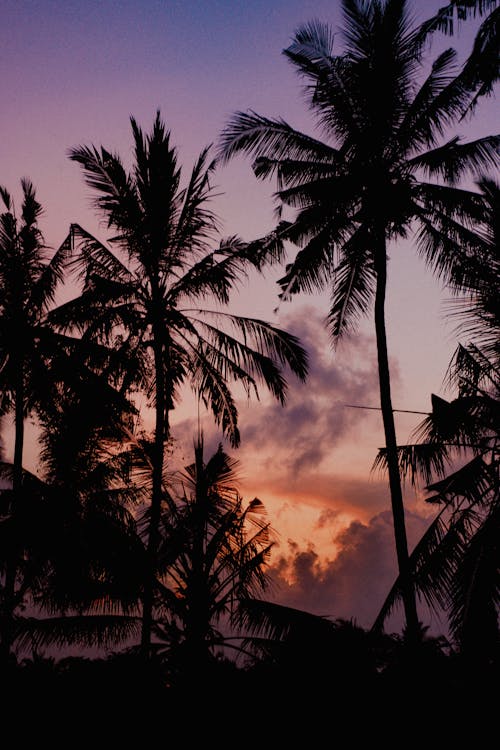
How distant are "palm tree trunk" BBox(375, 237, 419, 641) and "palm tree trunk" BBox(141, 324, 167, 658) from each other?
4.86 metres

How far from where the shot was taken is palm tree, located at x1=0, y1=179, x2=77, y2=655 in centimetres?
1980

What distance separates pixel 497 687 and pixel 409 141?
35.7ft

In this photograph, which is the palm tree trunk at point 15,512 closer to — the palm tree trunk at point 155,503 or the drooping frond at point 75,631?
the drooping frond at point 75,631

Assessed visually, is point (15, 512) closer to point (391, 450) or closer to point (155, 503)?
point (155, 503)

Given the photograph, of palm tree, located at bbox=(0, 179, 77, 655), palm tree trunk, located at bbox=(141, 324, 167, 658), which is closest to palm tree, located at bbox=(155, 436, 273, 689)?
palm tree trunk, located at bbox=(141, 324, 167, 658)

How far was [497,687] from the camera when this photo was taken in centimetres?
774

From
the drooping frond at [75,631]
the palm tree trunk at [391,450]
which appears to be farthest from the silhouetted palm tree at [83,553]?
the palm tree trunk at [391,450]

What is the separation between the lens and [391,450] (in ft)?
44.0

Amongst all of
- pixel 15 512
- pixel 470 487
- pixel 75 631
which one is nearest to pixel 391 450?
pixel 470 487

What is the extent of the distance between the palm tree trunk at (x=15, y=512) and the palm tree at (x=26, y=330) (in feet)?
0.09

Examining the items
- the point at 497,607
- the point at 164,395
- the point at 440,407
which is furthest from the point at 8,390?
the point at 497,607

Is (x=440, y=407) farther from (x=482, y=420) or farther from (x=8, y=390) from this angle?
(x=8, y=390)

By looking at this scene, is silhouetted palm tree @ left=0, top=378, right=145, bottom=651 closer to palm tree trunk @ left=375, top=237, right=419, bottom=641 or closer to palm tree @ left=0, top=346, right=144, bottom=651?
palm tree @ left=0, top=346, right=144, bottom=651

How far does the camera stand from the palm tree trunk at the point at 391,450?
11891mm
